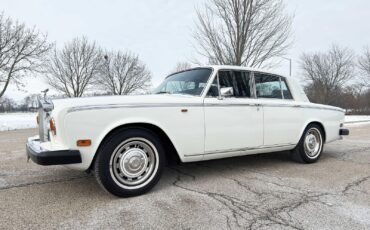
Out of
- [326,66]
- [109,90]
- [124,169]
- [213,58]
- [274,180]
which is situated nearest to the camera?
[124,169]

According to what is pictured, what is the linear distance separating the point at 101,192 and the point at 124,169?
458mm

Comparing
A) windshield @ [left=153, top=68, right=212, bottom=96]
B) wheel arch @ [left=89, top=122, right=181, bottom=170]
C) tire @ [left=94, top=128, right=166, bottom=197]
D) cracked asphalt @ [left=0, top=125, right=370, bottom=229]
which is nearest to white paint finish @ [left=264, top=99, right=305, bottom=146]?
cracked asphalt @ [left=0, top=125, right=370, bottom=229]

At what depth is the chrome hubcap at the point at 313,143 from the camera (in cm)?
468

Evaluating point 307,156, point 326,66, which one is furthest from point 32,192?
point 326,66

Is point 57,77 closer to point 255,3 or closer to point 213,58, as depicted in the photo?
point 213,58

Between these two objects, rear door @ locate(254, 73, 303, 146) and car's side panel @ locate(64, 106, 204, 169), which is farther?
rear door @ locate(254, 73, 303, 146)

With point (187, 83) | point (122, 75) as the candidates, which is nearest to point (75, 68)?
point (122, 75)

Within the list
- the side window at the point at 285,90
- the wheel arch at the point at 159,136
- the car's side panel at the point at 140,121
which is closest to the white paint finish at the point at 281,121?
the side window at the point at 285,90

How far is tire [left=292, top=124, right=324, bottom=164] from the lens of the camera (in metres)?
4.61

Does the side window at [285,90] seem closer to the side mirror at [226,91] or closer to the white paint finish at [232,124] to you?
the white paint finish at [232,124]

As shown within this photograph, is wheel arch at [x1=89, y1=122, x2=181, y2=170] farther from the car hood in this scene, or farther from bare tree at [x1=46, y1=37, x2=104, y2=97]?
bare tree at [x1=46, y1=37, x2=104, y2=97]

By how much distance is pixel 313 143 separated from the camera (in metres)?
4.80

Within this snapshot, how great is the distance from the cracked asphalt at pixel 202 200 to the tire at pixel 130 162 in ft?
0.50

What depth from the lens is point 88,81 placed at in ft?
89.2
